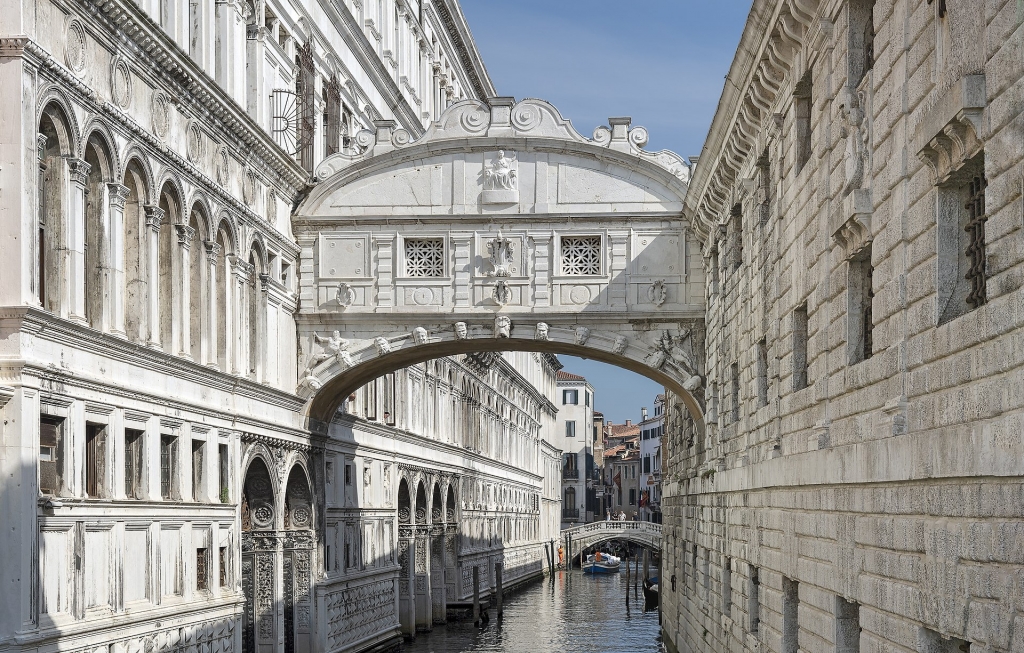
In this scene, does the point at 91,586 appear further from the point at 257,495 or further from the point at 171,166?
the point at 257,495

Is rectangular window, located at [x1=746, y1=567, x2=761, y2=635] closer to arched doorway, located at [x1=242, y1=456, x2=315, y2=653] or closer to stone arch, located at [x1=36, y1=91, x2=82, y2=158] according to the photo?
arched doorway, located at [x1=242, y1=456, x2=315, y2=653]

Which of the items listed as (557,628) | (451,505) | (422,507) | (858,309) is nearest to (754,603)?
(858,309)

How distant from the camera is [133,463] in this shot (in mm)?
16297

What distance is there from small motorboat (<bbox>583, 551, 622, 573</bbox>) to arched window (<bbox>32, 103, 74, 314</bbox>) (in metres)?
60.4

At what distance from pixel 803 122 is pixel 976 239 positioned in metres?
5.69

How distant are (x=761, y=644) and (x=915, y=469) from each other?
7418 millimetres

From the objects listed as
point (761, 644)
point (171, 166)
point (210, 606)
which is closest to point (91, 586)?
point (210, 606)

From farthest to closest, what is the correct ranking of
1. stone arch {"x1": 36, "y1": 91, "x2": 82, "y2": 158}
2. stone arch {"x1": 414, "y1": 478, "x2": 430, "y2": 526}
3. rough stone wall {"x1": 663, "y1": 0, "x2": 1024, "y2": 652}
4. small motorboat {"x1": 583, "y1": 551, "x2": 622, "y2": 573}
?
small motorboat {"x1": 583, "y1": 551, "x2": 622, "y2": 573} < stone arch {"x1": 414, "y1": 478, "x2": 430, "y2": 526} < stone arch {"x1": 36, "y1": 91, "x2": 82, "y2": 158} < rough stone wall {"x1": 663, "y1": 0, "x2": 1024, "y2": 652}

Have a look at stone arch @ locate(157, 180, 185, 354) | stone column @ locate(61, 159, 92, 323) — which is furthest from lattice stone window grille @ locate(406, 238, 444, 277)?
stone column @ locate(61, 159, 92, 323)

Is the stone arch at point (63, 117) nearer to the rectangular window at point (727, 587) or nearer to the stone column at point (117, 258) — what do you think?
the stone column at point (117, 258)

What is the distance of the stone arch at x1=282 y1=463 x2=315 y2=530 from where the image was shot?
2406 centimetres

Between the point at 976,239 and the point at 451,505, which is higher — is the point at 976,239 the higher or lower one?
the higher one

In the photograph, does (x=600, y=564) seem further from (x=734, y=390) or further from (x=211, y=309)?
(x=211, y=309)

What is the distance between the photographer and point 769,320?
15.6 m
